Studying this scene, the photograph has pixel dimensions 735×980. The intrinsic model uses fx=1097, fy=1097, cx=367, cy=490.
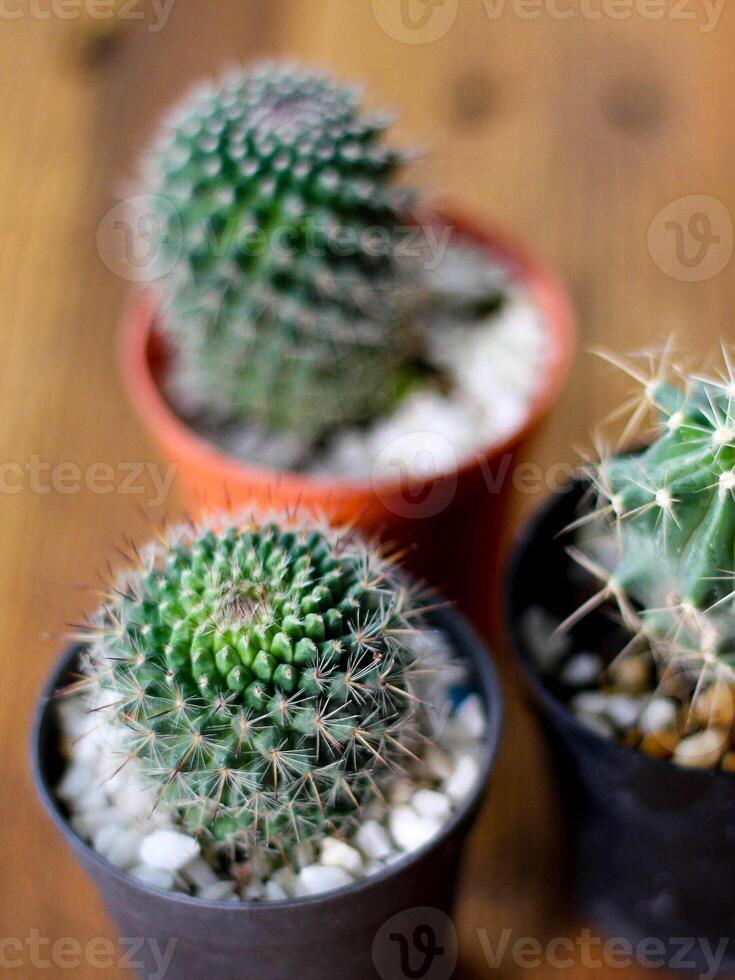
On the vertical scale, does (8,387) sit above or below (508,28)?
below

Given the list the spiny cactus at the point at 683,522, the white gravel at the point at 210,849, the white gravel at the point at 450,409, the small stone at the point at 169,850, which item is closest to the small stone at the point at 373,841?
the white gravel at the point at 210,849

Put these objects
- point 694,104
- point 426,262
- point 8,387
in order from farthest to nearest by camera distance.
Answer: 1. point 694,104
2. point 8,387
3. point 426,262

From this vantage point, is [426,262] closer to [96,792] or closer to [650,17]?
A: [96,792]

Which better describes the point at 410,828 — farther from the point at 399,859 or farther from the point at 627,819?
the point at 627,819

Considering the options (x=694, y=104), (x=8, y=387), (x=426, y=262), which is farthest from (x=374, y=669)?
(x=694, y=104)

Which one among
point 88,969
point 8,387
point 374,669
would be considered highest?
point 8,387

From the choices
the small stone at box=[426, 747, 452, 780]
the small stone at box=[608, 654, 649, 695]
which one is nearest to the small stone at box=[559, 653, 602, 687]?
the small stone at box=[608, 654, 649, 695]
